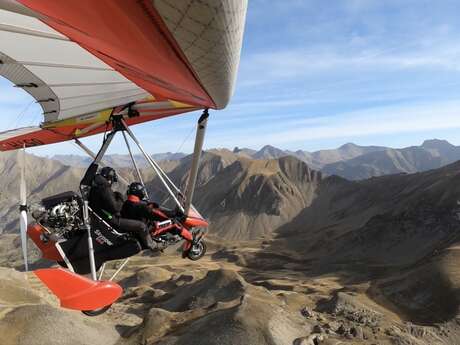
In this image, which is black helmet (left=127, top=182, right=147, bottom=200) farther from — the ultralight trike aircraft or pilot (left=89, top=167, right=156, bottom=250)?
the ultralight trike aircraft

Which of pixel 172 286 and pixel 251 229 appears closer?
pixel 172 286

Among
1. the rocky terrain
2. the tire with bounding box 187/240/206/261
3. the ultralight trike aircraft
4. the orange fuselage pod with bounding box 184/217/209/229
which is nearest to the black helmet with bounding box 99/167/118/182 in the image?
the ultralight trike aircraft

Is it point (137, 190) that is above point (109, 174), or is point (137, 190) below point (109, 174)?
below

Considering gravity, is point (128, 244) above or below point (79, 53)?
below

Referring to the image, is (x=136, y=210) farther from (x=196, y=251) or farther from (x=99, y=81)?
(x=196, y=251)

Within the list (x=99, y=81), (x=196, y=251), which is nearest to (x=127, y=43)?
(x=99, y=81)

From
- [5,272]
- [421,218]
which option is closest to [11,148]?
[5,272]

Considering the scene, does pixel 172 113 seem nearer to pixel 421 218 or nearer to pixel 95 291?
pixel 95 291
